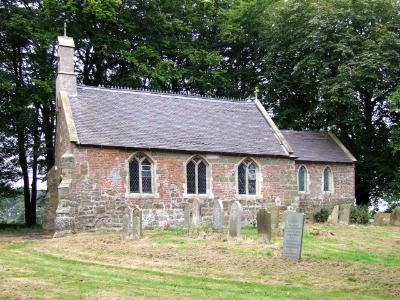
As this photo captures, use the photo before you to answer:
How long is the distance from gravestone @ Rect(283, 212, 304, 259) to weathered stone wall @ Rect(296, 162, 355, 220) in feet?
54.0

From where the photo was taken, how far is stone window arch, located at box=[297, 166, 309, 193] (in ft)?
107

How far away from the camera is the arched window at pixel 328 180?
111ft

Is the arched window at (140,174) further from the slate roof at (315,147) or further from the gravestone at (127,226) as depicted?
the slate roof at (315,147)

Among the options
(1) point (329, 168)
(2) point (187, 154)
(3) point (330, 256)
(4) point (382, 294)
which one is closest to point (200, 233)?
(3) point (330, 256)

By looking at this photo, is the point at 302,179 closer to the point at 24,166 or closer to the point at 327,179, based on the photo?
the point at 327,179

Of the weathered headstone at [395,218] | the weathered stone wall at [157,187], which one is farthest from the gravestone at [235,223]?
the weathered headstone at [395,218]

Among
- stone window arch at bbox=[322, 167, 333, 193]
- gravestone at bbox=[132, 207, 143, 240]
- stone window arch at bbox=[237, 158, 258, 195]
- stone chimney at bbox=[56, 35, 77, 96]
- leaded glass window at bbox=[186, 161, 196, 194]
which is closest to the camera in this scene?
gravestone at bbox=[132, 207, 143, 240]

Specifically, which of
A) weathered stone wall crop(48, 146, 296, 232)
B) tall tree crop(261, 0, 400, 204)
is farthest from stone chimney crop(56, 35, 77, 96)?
tall tree crop(261, 0, 400, 204)

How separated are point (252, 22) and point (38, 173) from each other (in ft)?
65.1

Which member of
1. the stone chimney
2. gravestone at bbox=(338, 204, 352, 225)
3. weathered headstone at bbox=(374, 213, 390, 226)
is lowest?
weathered headstone at bbox=(374, 213, 390, 226)

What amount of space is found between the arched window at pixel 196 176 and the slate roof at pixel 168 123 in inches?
30.4

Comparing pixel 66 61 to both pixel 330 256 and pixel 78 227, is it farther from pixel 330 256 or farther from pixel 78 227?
pixel 330 256

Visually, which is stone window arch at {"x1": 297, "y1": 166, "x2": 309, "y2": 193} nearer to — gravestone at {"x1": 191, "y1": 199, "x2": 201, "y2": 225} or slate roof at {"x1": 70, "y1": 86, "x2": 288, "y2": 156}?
slate roof at {"x1": 70, "y1": 86, "x2": 288, "y2": 156}

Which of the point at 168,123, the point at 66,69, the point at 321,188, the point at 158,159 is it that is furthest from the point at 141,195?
the point at 321,188
